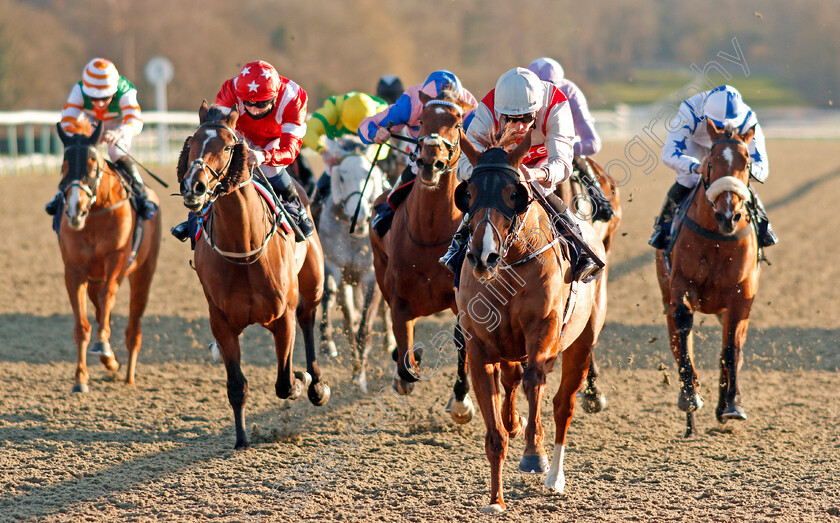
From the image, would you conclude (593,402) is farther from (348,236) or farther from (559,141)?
(348,236)

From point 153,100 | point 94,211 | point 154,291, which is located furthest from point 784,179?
point 153,100

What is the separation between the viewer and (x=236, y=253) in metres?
4.63

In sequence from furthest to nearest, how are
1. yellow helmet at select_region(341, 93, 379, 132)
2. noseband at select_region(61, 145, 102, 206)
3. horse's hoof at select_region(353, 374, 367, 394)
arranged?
yellow helmet at select_region(341, 93, 379, 132)
horse's hoof at select_region(353, 374, 367, 394)
noseband at select_region(61, 145, 102, 206)

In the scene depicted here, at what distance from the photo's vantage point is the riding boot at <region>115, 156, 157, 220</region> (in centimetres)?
664

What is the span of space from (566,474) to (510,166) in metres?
1.82

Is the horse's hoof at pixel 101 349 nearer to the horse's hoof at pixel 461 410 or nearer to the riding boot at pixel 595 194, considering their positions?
the horse's hoof at pixel 461 410

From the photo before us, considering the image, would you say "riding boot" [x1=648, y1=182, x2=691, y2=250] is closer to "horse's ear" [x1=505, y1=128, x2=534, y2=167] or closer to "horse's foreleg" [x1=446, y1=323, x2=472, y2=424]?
"horse's foreleg" [x1=446, y1=323, x2=472, y2=424]

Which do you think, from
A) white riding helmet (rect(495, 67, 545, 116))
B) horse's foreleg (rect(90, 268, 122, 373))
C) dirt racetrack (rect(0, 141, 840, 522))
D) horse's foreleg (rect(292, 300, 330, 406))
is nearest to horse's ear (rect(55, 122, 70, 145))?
horse's foreleg (rect(90, 268, 122, 373))

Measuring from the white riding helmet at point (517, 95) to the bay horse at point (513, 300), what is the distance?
14cm

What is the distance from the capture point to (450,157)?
182 inches

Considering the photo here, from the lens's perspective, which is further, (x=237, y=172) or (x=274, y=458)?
(x=274, y=458)

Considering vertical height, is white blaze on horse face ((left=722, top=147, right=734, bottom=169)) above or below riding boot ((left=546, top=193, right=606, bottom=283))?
above

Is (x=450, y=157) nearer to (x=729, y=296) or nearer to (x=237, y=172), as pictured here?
(x=237, y=172)

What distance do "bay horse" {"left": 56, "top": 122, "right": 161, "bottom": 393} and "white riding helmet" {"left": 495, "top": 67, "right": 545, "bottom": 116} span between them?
3.19 m
